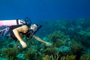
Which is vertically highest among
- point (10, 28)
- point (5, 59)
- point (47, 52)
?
point (10, 28)

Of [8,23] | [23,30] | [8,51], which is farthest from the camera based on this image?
[8,51]

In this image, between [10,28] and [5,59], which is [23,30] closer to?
[10,28]

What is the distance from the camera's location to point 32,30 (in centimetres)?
371

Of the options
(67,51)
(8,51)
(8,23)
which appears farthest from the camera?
(67,51)

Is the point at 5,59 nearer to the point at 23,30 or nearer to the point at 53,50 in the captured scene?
the point at 23,30

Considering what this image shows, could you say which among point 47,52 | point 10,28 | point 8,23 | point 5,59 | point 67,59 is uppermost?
point 8,23

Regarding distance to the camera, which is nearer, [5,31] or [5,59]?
[5,31]

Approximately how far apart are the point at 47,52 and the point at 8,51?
233 cm

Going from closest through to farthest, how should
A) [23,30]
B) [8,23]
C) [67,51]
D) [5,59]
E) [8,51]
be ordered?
[23,30], [8,23], [5,59], [8,51], [67,51]

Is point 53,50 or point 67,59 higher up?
point 53,50

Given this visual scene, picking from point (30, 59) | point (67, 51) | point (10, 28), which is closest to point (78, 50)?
point (67, 51)

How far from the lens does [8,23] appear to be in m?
4.13

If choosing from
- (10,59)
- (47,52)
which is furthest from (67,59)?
(10,59)

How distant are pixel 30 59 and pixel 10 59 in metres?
1.01
